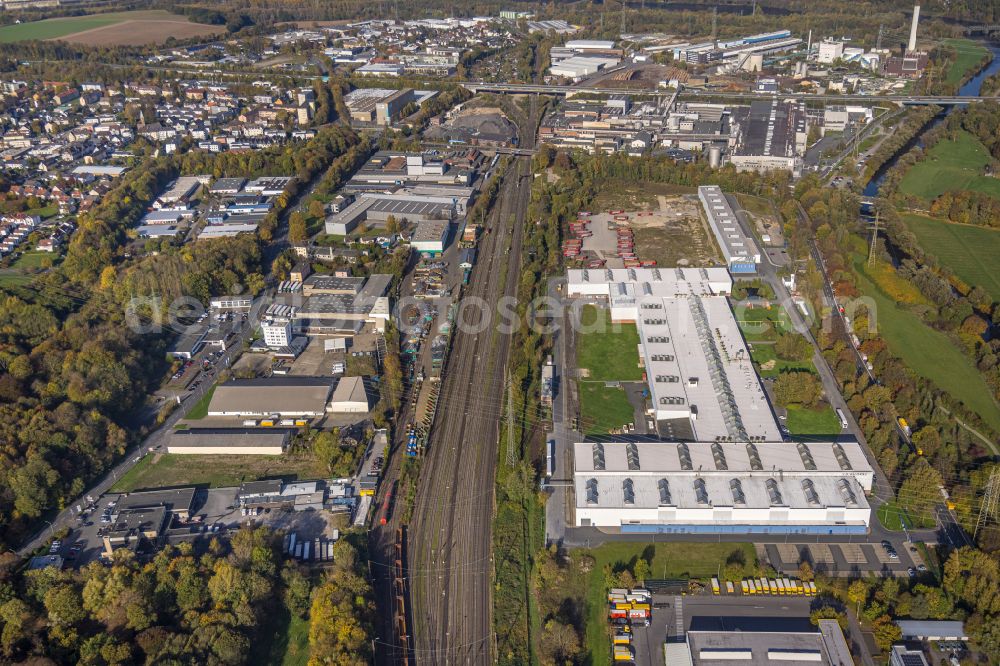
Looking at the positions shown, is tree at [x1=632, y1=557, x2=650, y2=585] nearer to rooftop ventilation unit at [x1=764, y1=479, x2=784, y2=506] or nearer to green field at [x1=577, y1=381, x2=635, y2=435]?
rooftop ventilation unit at [x1=764, y1=479, x2=784, y2=506]

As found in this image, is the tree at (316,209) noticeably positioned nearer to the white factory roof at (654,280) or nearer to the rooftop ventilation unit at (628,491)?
the white factory roof at (654,280)

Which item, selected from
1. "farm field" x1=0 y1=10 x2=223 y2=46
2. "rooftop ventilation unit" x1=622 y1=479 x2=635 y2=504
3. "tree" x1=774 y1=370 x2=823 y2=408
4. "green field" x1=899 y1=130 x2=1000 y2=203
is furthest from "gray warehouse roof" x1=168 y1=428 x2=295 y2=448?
"farm field" x1=0 y1=10 x2=223 y2=46

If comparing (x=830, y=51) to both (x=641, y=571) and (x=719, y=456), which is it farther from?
(x=641, y=571)

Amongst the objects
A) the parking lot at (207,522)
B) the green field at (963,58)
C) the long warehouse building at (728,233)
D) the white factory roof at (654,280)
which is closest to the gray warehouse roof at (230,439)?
the parking lot at (207,522)

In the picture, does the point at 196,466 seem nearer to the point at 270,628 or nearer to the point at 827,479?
the point at 270,628

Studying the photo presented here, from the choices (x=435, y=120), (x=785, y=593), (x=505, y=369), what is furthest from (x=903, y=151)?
(x=785, y=593)

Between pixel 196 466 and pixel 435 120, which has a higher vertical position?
pixel 435 120
